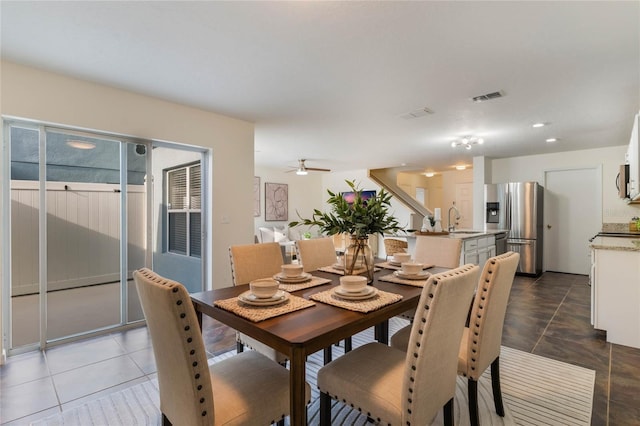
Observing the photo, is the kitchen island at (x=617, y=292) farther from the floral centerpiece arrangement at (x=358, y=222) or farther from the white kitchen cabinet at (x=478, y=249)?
the floral centerpiece arrangement at (x=358, y=222)

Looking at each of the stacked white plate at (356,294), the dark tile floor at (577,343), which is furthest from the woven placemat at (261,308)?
the dark tile floor at (577,343)

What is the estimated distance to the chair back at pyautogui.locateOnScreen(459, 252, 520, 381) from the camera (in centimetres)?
154

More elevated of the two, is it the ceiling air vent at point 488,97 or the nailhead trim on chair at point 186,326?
the ceiling air vent at point 488,97

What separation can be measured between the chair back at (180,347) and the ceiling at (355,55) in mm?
1575

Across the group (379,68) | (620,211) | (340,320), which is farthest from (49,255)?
(620,211)

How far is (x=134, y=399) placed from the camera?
1.99 metres

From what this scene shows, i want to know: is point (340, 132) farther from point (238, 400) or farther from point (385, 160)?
point (238, 400)

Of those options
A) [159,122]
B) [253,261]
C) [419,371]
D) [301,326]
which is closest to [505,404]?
[419,371]

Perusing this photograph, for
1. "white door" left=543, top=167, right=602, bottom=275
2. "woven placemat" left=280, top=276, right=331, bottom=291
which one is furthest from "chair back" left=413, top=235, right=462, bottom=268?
"white door" left=543, top=167, right=602, bottom=275

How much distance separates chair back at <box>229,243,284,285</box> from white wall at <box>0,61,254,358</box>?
150 cm

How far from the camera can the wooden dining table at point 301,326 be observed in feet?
3.72

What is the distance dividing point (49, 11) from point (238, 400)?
91.2 inches

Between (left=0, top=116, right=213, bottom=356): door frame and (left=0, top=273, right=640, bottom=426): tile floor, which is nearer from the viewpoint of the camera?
(left=0, top=273, right=640, bottom=426): tile floor

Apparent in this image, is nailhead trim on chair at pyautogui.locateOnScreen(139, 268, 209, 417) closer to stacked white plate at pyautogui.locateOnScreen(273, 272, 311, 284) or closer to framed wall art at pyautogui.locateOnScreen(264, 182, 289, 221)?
stacked white plate at pyautogui.locateOnScreen(273, 272, 311, 284)
